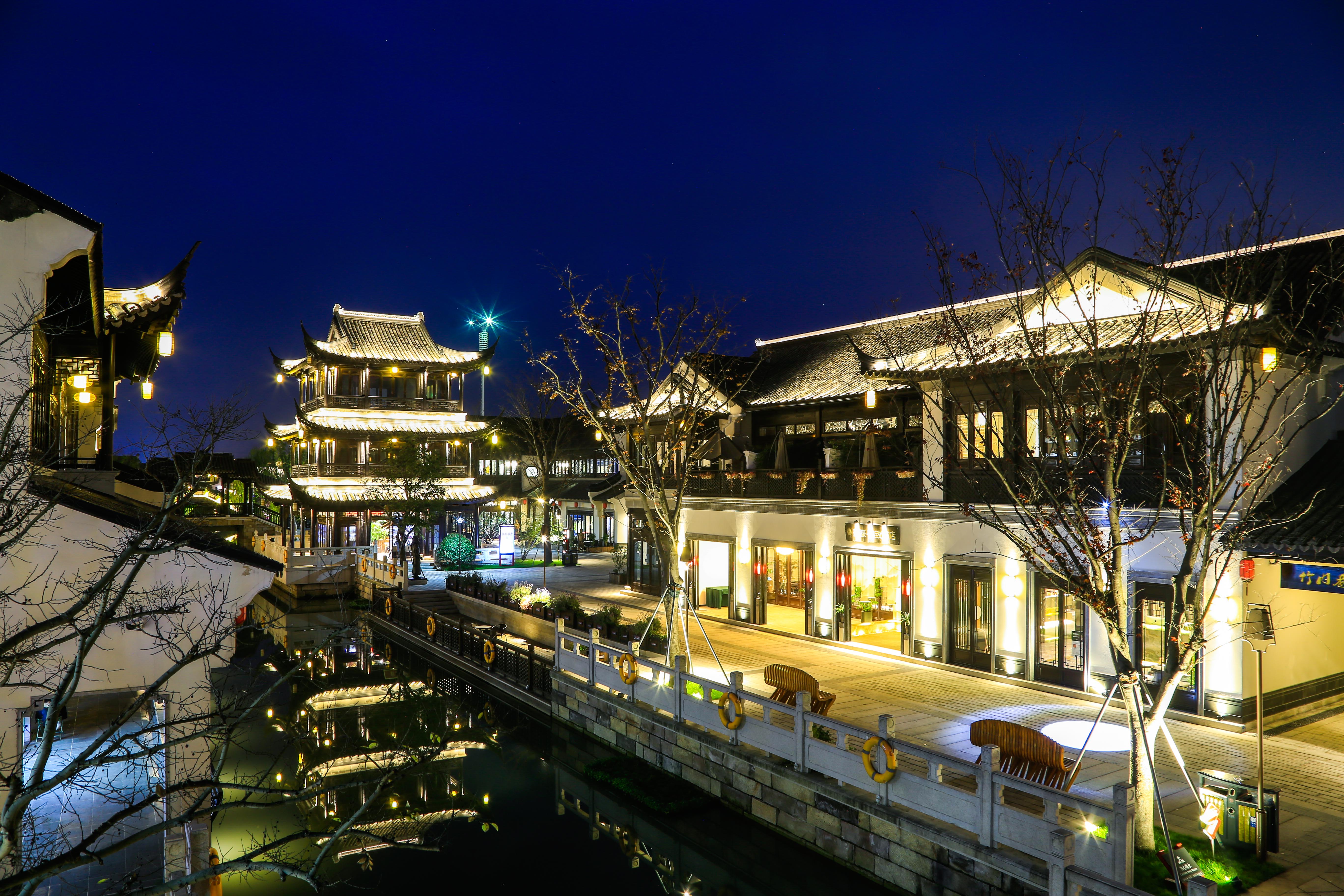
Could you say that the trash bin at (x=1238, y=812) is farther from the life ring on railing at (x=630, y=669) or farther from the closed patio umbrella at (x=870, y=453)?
the closed patio umbrella at (x=870, y=453)

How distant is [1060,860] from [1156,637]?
7627mm

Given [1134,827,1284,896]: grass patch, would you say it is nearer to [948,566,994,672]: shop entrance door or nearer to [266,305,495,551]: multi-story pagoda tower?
[948,566,994,672]: shop entrance door

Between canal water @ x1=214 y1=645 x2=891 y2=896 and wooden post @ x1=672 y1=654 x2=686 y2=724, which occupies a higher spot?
wooden post @ x1=672 y1=654 x2=686 y2=724

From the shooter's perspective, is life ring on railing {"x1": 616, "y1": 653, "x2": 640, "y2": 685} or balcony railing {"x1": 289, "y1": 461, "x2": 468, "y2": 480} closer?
life ring on railing {"x1": 616, "y1": 653, "x2": 640, "y2": 685}

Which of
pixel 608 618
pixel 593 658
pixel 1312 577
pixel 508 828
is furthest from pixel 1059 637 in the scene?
pixel 508 828

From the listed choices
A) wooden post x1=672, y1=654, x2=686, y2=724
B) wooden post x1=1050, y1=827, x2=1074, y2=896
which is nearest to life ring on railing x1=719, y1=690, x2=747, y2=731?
wooden post x1=672, y1=654, x2=686, y2=724

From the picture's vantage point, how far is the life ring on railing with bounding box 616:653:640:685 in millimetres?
13609

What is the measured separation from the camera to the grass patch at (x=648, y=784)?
11.8 meters

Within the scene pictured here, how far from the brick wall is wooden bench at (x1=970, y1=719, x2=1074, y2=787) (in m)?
1.05

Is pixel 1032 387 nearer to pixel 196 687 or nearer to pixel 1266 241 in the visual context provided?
pixel 1266 241

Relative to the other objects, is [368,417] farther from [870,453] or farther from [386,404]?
[870,453]

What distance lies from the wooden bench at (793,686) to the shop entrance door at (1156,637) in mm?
5440

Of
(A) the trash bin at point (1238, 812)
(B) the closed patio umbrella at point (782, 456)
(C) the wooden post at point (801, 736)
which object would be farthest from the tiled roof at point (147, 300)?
(B) the closed patio umbrella at point (782, 456)

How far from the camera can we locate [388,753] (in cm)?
1299
